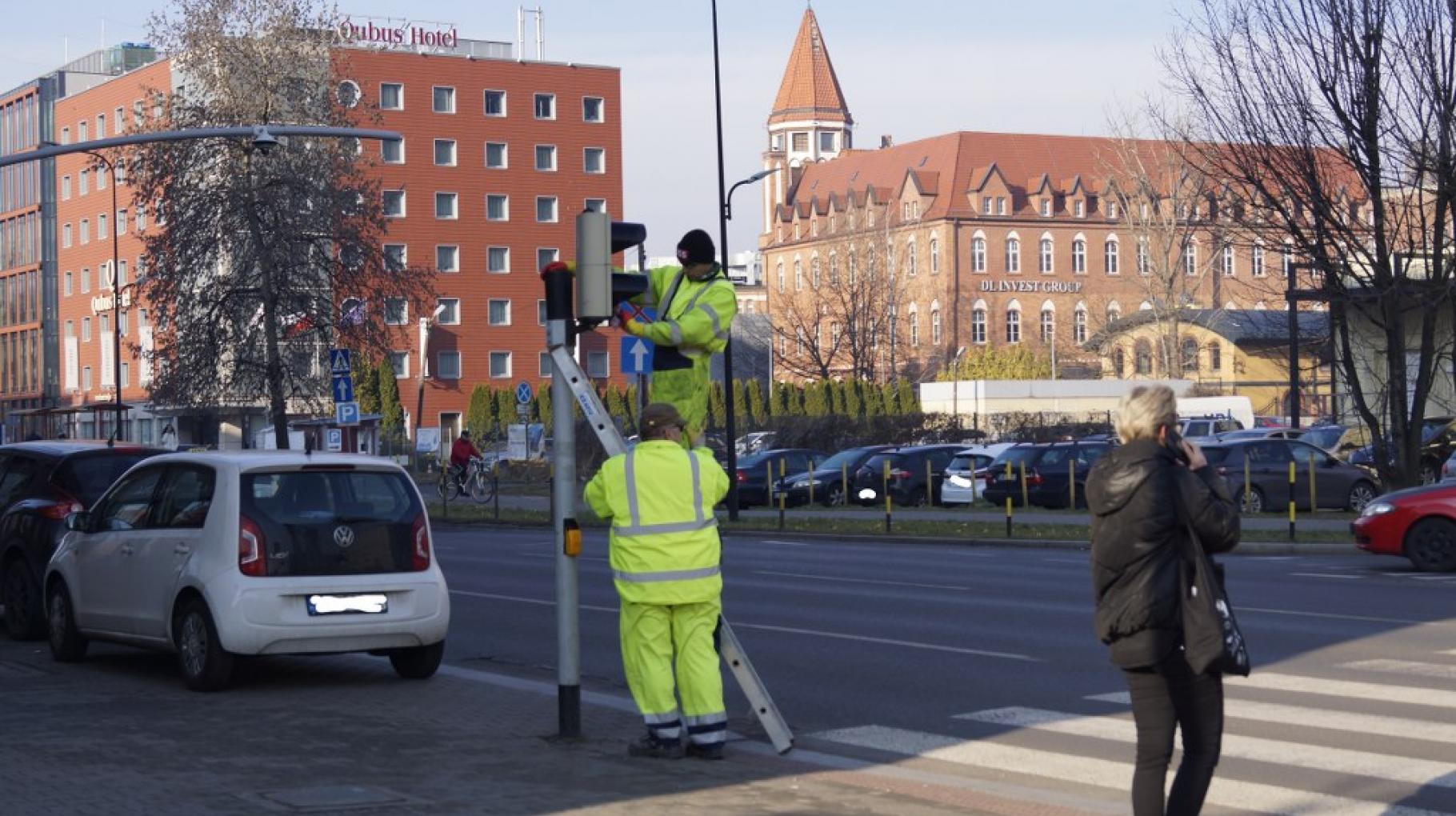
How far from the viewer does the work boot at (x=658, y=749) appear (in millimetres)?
9188

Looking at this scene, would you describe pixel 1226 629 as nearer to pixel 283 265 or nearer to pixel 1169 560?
pixel 1169 560

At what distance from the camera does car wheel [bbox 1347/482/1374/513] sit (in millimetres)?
34562

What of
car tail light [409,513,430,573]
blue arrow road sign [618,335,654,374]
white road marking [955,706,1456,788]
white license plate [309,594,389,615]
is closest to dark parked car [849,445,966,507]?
blue arrow road sign [618,335,654,374]

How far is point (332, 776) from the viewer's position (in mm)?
8812

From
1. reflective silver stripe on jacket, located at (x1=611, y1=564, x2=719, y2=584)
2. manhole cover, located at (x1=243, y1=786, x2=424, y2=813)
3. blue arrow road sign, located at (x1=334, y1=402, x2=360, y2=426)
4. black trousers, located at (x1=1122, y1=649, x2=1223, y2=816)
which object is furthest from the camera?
blue arrow road sign, located at (x1=334, y1=402, x2=360, y2=426)

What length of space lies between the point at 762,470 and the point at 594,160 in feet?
183

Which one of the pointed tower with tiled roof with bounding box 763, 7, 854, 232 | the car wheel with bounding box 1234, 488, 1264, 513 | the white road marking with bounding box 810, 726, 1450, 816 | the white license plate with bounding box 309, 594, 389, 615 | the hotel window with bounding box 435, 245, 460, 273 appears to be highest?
the pointed tower with tiled roof with bounding box 763, 7, 854, 232

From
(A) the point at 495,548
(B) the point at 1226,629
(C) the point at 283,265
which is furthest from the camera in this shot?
(C) the point at 283,265

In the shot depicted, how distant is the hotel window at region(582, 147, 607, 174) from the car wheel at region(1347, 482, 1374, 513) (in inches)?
2605

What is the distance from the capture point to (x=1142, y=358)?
317 ft

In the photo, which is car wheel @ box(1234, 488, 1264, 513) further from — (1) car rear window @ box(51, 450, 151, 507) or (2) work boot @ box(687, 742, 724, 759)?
(2) work boot @ box(687, 742, 724, 759)

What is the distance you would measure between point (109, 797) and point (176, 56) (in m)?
36.7

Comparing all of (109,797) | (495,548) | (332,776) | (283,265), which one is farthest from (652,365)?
(283,265)

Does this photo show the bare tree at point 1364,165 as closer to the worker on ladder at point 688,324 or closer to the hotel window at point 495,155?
the worker on ladder at point 688,324
